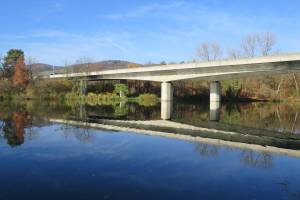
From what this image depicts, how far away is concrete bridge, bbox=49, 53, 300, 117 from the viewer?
125 feet

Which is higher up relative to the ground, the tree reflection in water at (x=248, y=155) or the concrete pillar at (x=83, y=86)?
the concrete pillar at (x=83, y=86)

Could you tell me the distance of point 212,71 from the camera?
46.0 meters

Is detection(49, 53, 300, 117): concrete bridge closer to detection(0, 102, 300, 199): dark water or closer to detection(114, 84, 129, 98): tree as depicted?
detection(114, 84, 129, 98): tree

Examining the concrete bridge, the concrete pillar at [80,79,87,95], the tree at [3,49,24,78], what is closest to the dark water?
the concrete bridge

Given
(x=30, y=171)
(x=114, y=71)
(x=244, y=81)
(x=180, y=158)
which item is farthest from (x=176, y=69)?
(x=30, y=171)

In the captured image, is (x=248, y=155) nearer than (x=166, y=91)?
Yes

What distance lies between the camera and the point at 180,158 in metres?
12.5

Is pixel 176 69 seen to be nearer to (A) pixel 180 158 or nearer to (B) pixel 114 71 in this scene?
(B) pixel 114 71

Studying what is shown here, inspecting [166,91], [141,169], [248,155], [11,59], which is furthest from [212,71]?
[11,59]

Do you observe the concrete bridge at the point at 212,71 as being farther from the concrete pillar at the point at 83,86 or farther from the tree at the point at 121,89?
the tree at the point at 121,89

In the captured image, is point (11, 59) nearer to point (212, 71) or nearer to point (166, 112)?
point (212, 71)

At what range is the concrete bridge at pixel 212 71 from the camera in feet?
125

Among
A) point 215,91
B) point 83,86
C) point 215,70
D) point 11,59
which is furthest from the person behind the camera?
point 11,59

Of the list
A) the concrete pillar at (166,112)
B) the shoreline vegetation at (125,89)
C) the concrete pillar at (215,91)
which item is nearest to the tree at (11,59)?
the shoreline vegetation at (125,89)
